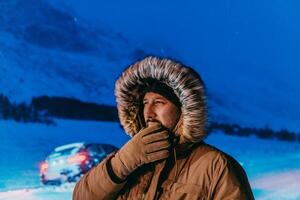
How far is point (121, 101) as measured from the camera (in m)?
1.36

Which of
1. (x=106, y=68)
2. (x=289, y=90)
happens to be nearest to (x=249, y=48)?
(x=289, y=90)

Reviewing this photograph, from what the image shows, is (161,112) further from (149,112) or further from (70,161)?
(70,161)

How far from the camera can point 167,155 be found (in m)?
1.22

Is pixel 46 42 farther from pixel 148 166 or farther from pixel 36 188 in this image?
pixel 148 166

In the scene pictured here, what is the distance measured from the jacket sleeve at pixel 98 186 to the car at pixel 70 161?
0.71 meters

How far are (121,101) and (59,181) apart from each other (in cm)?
74

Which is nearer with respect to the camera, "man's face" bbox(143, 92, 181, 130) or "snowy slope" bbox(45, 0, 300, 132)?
"man's face" bbox(143, 92, 181, 130)

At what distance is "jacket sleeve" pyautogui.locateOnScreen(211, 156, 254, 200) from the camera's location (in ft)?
3.79

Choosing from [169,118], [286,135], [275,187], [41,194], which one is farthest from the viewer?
[286,135]

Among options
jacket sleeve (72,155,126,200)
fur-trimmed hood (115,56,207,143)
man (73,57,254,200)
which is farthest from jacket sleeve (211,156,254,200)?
jacket sleeve (72,155,126,200)

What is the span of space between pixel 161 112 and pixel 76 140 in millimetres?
843

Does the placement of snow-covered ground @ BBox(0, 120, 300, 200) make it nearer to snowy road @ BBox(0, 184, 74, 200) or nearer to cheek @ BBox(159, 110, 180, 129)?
snowy road @ BBox(0, 184, 74, 200)

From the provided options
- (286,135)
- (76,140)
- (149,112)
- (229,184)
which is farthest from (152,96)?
(286,135)

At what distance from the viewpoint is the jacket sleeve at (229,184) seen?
1.15 metres
